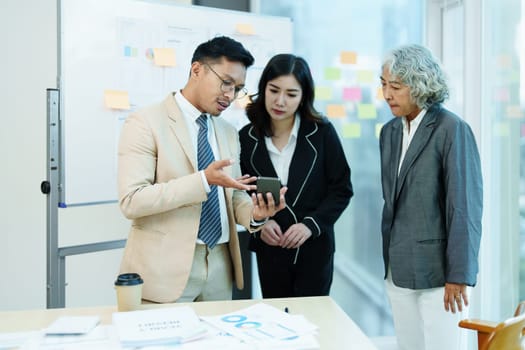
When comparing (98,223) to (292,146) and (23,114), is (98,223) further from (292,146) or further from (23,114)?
(292,146)

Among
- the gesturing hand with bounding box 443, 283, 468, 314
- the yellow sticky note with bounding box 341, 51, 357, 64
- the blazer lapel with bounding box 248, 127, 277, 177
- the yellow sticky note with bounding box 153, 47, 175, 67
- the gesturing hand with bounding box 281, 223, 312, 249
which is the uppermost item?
the yellow sticky note with bounding box 341, 51, 357, 64

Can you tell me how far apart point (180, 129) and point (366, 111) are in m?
1.71

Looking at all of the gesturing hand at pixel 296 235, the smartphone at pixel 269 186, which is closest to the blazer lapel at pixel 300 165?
the gesturing hand at pixel 296 235

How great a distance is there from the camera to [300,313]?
1.61 meters

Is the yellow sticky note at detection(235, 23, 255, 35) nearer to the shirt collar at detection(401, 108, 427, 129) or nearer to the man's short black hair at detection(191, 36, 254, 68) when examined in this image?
the man's short black hair at detection(191, 36, 254, 68)

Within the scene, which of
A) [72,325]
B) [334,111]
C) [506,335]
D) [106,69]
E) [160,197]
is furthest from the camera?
[334,111]

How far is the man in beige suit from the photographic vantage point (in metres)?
1.76

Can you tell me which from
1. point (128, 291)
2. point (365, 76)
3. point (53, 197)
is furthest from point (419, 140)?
point (53, 197)

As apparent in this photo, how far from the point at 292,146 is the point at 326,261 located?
20.9 inches

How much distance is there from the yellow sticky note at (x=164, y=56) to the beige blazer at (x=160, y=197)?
721mm

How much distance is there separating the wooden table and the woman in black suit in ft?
1.81

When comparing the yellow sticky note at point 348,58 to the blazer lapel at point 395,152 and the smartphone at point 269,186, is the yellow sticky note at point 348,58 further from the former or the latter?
the smartphone at point 269,186

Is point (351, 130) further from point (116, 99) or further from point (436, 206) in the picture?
point (116, 99)

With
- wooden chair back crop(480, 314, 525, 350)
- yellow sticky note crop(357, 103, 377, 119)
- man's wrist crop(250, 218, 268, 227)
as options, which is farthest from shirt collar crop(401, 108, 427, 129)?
yellow sticky note crop(357, 103, 377, 119)
